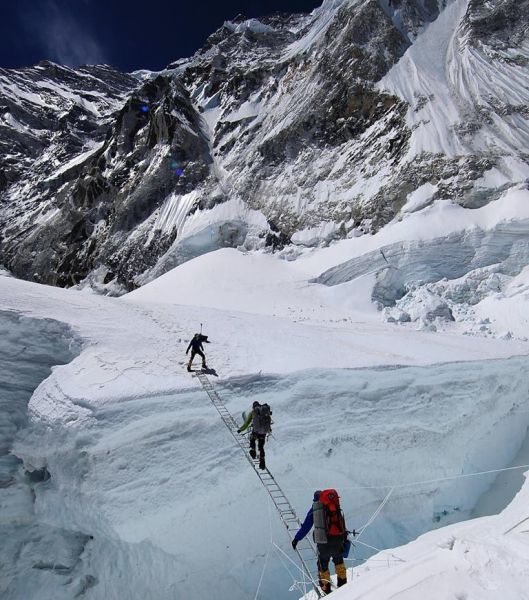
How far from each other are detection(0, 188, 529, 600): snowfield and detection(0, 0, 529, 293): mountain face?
1758cm

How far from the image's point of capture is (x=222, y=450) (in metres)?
8.75


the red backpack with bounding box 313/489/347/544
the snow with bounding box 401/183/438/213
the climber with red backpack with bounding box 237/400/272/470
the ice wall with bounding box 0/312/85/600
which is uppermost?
the snow with bounding box 401/183/438/213

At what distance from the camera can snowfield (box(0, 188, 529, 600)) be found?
8297 mm

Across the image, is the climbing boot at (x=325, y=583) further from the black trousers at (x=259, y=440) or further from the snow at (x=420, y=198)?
the snow at (x=420, y=198)

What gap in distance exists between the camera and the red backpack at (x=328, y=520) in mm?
5340

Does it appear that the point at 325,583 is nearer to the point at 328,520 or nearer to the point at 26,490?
the point at 328,520

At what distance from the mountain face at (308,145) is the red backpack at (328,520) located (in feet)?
77.2

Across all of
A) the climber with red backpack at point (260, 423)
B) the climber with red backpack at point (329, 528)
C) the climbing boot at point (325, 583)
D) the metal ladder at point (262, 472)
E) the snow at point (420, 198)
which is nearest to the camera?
the climber with red backpack at point (329, 528)

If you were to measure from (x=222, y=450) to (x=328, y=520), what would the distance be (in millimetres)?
3748

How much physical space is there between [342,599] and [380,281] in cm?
2052

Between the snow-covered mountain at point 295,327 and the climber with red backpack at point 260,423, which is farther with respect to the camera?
the snow-covered mountain at point 295,327

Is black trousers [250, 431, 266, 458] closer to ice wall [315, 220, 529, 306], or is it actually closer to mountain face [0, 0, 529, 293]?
ice wall [315, 220, 529, 306]

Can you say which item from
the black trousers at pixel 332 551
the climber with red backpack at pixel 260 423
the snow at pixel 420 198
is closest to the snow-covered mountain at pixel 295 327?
the snow at pixel 420 198

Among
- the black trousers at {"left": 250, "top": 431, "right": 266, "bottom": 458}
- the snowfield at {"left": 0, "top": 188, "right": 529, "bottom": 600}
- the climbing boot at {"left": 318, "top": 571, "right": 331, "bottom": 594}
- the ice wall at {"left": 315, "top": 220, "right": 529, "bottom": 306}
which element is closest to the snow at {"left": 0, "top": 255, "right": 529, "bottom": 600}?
the snowfield at {"left": 0, "top": 188, "right": 529, "bottom": 600}
